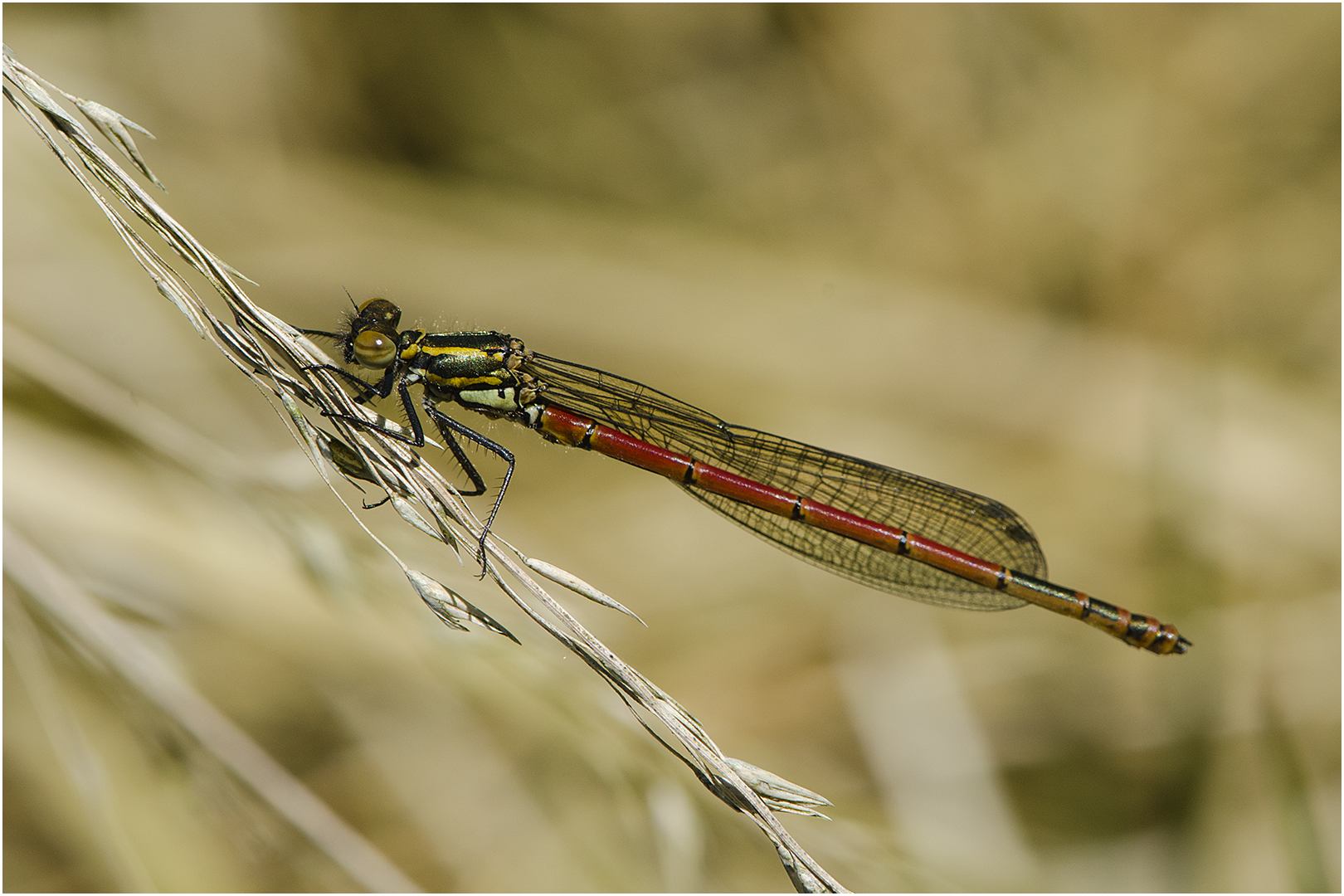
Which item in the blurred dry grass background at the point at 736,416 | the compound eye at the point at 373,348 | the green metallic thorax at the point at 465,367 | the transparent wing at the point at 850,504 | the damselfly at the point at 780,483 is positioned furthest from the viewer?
the transparent wing at the point at 850,504

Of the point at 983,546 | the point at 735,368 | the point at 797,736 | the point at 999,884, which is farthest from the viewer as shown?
the point at 735,368

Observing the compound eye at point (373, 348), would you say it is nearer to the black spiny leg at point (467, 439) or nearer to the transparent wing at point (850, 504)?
the black spiny leg at point (467, 439)

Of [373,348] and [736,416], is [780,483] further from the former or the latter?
[373,348]

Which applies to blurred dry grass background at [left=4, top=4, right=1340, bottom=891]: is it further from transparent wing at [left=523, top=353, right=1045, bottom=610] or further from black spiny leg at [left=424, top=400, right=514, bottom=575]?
black spiny leg at [left=424, top=400, right=514, bottom=575]

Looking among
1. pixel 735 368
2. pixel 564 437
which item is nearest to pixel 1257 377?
pixel 735 368

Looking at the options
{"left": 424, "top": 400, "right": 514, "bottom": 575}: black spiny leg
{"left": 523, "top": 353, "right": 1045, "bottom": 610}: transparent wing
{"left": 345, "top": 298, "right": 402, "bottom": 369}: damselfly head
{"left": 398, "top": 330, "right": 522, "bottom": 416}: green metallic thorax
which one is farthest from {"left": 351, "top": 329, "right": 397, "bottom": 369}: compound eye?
{"left": 523, "top": 353, "right": 1045, "bottom": 610}: transparent wing

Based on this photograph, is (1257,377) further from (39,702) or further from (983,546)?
(39,702)

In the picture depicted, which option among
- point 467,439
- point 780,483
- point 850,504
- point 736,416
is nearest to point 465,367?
point 467,439

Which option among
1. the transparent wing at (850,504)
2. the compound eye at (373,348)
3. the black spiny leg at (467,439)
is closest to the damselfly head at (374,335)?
the compound eye at (373,348)
